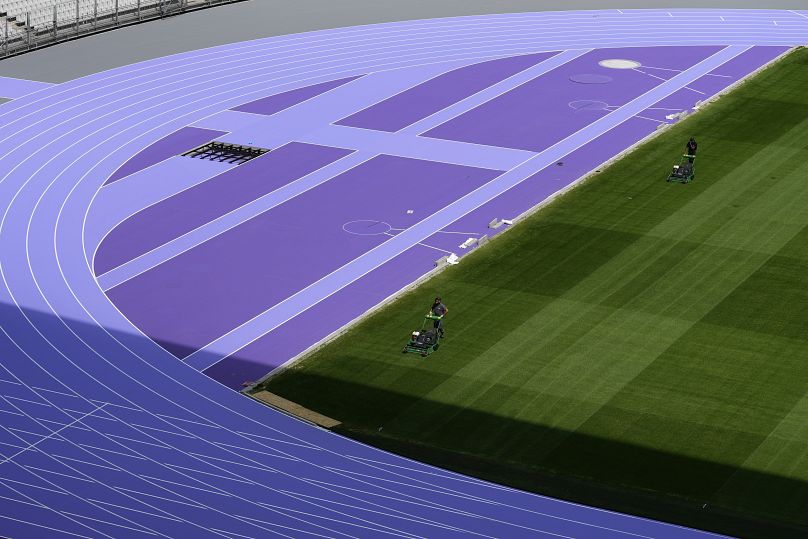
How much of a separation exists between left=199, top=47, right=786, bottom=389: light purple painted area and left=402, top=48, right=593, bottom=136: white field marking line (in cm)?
370

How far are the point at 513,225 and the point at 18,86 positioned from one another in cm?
2308

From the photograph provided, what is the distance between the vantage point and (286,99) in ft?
202

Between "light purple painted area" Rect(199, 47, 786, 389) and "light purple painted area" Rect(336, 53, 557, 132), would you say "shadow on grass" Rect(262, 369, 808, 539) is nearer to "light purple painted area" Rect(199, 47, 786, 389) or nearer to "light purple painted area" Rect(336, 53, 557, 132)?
"light purple painted area" Rect(199, 47, 786, 389)

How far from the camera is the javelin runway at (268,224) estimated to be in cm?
3325

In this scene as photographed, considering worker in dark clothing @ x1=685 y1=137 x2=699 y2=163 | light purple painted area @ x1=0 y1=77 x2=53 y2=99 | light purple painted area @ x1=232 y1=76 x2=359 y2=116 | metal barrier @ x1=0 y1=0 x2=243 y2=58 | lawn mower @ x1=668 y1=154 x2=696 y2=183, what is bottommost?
lawn mower @ x1=668 y1=154 x2=696 y2=183

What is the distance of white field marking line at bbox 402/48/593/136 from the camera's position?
58.5 meters

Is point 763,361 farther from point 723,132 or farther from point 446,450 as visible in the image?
point 723,132

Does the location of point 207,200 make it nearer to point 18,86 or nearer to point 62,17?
point 18,86

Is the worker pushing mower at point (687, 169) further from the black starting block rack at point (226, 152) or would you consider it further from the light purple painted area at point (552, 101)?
the black starting block rack at point (226, 152)

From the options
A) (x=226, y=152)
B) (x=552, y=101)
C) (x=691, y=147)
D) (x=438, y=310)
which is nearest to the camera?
(x=438, y=310)

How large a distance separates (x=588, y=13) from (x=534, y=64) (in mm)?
8528

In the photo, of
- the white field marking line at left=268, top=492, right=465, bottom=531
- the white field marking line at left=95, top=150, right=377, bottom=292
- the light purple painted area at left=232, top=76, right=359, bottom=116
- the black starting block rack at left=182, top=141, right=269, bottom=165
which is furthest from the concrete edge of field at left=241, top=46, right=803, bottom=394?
the light purple painted area at left=232, top=76, right=359, bottom=116

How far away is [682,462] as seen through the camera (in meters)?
35.1

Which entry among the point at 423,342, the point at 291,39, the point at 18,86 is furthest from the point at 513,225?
the point at 291,39
